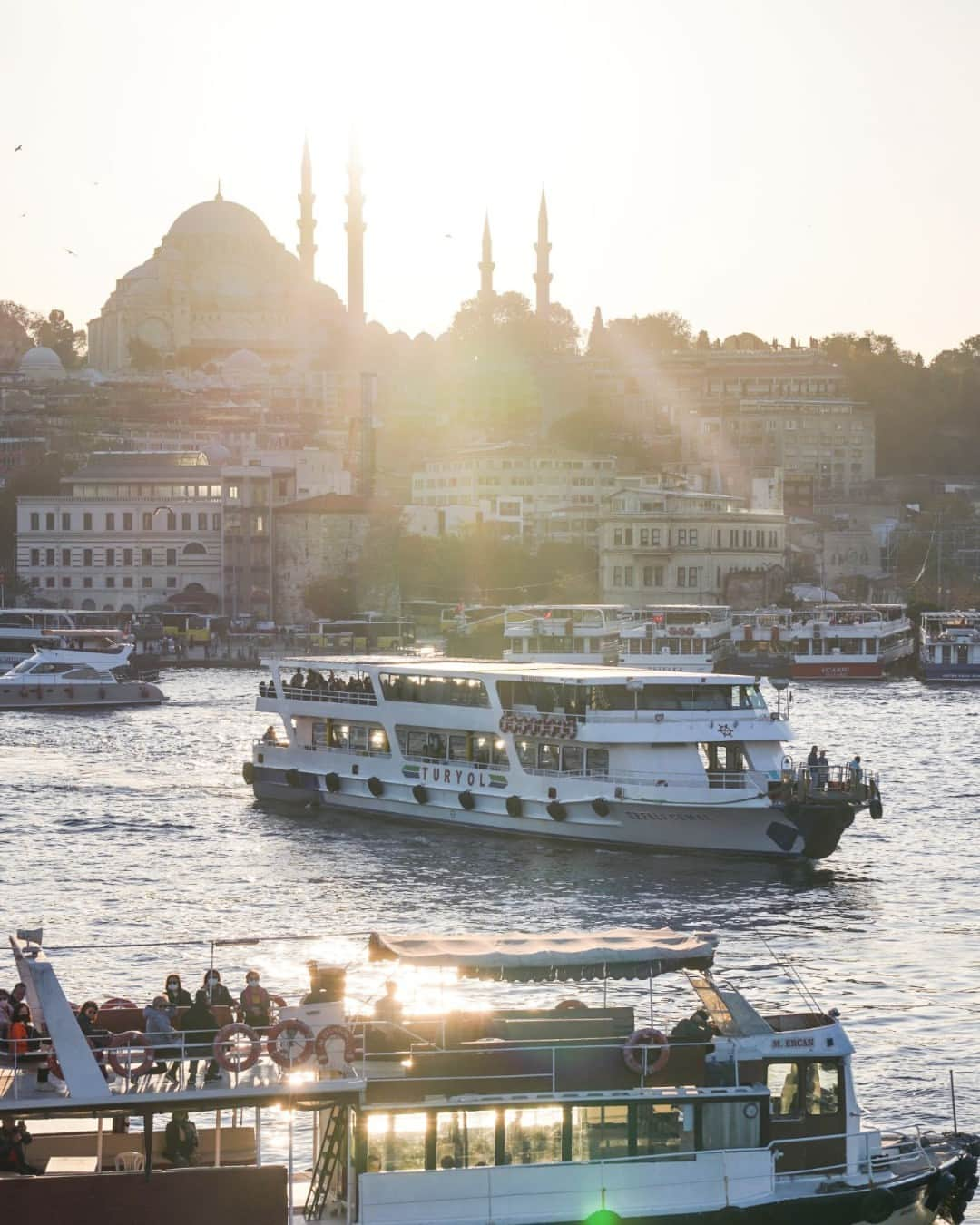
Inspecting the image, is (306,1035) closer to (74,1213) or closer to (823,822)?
(74,1213)

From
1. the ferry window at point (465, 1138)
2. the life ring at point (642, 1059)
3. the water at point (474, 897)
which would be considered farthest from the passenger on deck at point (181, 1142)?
the life ring at point (642, 1059)

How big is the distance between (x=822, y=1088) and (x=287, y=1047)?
15.1 feet

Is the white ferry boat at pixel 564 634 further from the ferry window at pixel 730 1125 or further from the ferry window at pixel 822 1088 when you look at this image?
the ferry window at pixel 730 1125

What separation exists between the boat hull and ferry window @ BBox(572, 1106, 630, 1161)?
1914 cm

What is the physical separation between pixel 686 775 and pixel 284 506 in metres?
76.1

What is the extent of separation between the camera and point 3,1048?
17516 mm

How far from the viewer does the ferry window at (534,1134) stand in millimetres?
17141

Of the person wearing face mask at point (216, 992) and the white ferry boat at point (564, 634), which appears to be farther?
the white ferry boat at point (564, 634)

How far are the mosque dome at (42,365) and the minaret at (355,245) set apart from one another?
2492 centimetres

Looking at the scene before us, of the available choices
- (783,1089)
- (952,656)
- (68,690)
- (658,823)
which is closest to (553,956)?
(783,1089)

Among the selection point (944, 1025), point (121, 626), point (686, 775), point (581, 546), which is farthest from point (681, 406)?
point (944, 1025)

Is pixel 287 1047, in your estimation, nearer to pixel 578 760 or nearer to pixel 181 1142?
pixel 181 1142

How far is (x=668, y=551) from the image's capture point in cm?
10669

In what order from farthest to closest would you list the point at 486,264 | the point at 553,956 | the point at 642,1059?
the point at 486,264 < the point at 553,956 < the point at 642,1059
